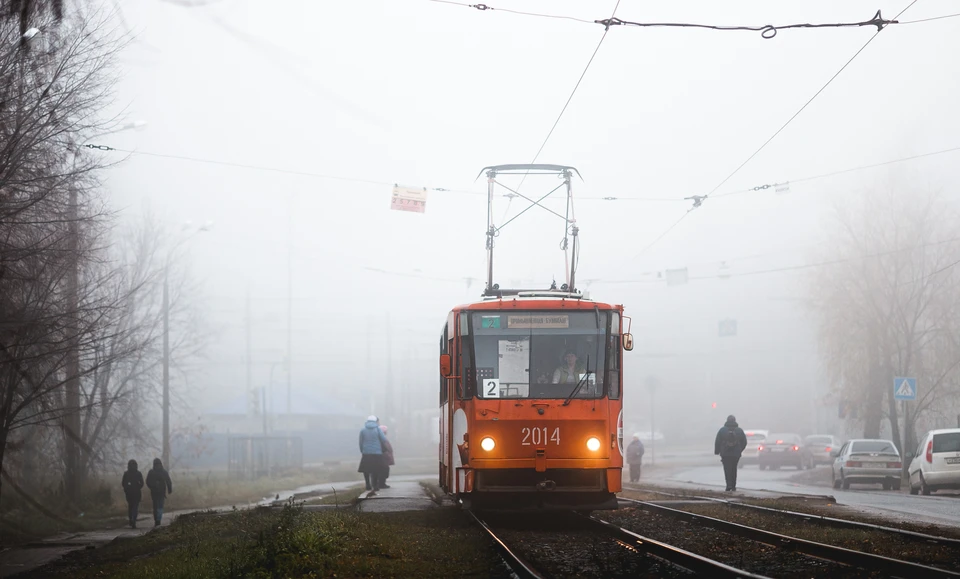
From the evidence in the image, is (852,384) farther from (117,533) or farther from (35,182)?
(35,182)

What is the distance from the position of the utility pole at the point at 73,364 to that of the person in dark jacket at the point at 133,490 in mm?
1614

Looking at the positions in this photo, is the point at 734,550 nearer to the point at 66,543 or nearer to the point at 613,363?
the point at 613,363

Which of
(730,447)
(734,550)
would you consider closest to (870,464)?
(730,447)

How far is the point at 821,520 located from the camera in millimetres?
13578

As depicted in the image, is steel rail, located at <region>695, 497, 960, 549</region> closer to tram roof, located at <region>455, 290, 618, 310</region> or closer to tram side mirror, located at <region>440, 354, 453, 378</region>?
tram roof, located at <region>455, 290, 618, 310</region>

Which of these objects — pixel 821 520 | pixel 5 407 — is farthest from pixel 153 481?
pixel 821 520

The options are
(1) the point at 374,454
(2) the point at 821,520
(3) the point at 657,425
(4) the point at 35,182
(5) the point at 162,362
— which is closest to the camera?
(2) the point at 821,520

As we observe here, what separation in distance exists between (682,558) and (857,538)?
116 inches

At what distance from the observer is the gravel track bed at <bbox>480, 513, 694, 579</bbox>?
965 cm

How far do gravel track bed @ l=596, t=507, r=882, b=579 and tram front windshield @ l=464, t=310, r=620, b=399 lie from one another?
79.9 inches

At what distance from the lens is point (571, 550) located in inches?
461

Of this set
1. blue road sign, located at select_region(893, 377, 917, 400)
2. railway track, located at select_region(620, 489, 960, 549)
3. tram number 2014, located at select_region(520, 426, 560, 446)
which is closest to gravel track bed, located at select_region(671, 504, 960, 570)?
railway track, located at select_region(620, 489, 960, 549)

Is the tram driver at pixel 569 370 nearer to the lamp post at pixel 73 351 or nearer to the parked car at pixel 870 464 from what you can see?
the lamp post at pixel 73 351

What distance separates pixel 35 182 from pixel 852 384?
3100 cm
